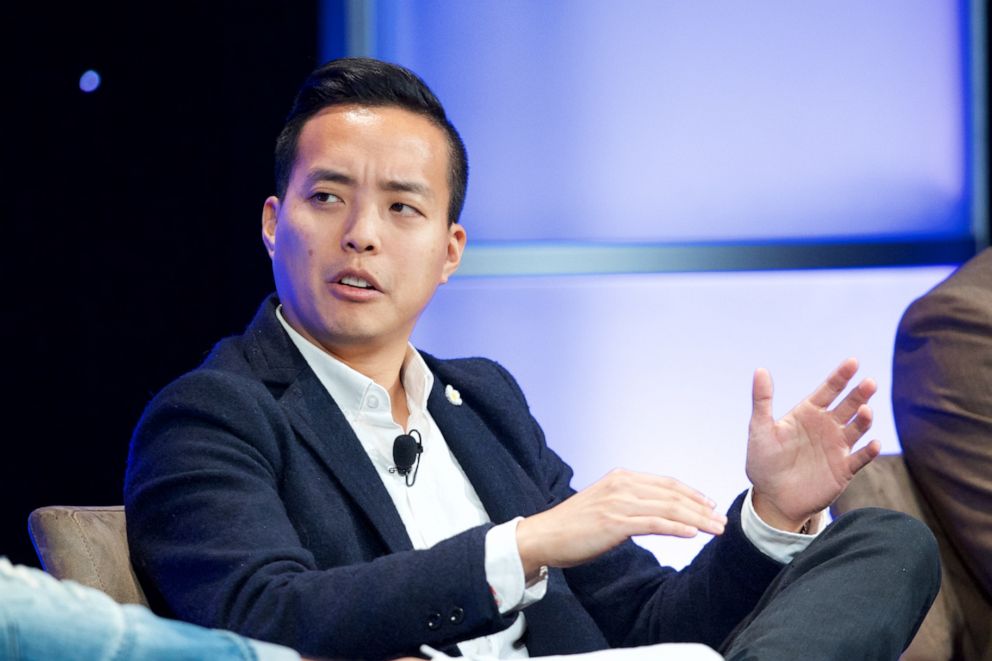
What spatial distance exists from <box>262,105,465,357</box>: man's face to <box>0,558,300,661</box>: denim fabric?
3.34 feet

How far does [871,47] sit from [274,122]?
5.30ft

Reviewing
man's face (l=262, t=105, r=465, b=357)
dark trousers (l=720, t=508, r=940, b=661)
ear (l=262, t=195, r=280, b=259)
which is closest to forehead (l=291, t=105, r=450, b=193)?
man's face (l=262, t=105, r=465, b=357)

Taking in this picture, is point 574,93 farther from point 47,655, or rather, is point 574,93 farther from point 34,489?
point 47,655

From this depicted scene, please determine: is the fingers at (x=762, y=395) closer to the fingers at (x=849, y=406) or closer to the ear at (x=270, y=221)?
the fingers at (x=849, y=406)

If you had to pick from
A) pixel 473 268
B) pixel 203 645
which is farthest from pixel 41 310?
pixel 203 645

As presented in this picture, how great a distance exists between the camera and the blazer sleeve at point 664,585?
6.72 ft

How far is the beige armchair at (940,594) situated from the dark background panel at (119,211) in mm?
1432

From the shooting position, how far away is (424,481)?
2111 mm

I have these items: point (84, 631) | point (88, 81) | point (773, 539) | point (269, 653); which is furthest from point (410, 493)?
point (88, 81)

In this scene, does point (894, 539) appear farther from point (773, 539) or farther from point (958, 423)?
point (958, 423)

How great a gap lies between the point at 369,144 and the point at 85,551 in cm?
78

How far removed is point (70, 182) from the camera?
9.71 ft

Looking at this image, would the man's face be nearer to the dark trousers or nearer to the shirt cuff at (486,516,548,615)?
the shirt cuff at (486,516,548,615)

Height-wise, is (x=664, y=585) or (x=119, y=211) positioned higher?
(x=119, y=211)
